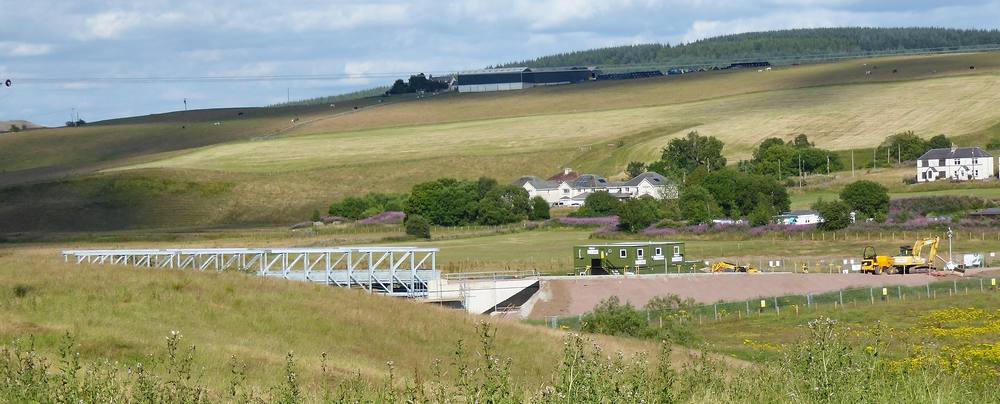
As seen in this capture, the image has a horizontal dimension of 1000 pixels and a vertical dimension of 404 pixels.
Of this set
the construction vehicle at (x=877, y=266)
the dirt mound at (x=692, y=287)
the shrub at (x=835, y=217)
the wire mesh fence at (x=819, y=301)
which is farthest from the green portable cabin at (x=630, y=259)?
the shrub at (x=835, y=217)

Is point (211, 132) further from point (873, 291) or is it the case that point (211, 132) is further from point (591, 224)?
point (873, 291)

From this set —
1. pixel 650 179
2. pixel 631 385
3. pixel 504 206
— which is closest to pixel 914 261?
pixel 504 206

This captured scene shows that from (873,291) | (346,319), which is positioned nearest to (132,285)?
(346,319)

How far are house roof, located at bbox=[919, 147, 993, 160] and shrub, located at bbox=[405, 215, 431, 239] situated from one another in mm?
44217

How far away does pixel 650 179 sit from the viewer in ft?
427

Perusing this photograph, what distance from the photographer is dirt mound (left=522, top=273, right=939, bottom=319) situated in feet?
214

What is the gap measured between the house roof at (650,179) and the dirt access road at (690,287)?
59.6m

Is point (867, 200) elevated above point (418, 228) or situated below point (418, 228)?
above

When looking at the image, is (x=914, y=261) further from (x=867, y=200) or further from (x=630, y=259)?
(x=867, y=200)

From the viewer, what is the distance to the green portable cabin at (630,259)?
7469 cm

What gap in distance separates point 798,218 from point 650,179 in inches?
1292

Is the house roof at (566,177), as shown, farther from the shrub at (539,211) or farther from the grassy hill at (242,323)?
the grassy hill at (242,323)

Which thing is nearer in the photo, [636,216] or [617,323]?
[617,323]

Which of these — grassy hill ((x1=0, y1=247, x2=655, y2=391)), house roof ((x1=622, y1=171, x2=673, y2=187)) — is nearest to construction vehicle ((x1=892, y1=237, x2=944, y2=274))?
grassy hill ((x1=0, y1=247, x2=655, y2=391))
